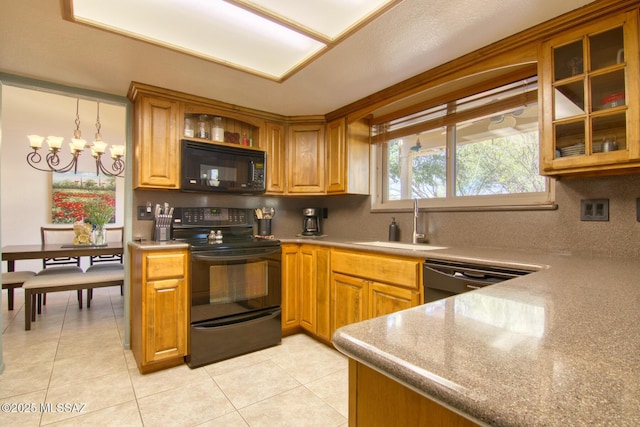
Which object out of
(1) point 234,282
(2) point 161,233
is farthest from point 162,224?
(1) point 234,282

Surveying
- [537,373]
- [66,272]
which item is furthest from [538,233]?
[66,272]

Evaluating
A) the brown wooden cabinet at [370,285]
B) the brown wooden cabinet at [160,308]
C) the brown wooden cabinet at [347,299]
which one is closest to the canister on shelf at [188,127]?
the brown wooden cabinet at [160,308]

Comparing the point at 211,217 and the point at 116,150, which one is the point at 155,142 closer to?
the point at 211,217

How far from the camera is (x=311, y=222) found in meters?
3.25

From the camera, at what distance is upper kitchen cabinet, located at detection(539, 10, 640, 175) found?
137 cm

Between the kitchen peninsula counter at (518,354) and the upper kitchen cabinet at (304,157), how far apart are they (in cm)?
239

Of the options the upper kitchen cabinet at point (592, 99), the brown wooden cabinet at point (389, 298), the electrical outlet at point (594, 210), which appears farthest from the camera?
the brown wooden cabinet at point (389, 298)

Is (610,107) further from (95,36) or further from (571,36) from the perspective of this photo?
(95,36)

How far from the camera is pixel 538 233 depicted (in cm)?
187

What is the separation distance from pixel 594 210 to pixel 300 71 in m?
1.94

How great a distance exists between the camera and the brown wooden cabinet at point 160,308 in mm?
2105

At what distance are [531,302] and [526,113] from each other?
1777 mm

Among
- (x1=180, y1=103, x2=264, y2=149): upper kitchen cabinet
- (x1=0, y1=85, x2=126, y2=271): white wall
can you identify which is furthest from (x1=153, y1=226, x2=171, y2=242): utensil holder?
(x1=0, y1=85, x2=126, y2=271): white wall

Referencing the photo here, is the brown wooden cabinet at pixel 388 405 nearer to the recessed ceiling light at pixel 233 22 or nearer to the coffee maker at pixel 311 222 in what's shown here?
the recessed ceiling light at pixel 233 22
